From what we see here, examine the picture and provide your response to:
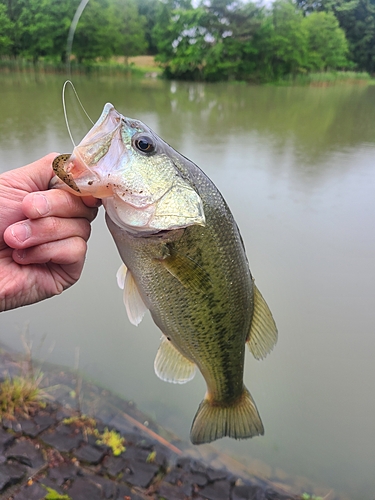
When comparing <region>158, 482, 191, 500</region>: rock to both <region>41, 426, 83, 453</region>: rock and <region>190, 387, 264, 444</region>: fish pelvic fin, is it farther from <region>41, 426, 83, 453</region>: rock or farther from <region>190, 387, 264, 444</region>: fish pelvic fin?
<region>190, 387, 264, 444</region>: fish pelvic fin

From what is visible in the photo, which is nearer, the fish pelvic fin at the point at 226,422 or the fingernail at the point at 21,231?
the fingernail at the point at 21,231

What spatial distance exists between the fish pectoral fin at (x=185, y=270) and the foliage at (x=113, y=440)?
1675mm

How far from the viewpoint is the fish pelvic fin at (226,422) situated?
4.98ft

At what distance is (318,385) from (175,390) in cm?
128

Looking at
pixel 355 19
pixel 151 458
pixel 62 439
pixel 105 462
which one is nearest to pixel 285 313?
pixel 151 458

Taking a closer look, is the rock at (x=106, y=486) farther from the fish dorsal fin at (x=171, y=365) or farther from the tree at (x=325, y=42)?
the tree at (x=325, y=42)

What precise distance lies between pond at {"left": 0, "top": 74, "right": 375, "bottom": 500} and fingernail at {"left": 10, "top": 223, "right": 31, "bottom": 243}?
557mm

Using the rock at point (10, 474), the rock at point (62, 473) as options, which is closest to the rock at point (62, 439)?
the rock at point (62, 473)

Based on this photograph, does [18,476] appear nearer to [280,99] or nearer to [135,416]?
[135,416]

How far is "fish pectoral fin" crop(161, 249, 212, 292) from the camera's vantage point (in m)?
1.13

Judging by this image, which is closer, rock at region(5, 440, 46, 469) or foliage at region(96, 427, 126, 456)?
rock at region(5, 440, 46, 469)

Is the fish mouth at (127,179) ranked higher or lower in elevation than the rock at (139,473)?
higher

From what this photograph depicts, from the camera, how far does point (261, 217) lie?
550cm

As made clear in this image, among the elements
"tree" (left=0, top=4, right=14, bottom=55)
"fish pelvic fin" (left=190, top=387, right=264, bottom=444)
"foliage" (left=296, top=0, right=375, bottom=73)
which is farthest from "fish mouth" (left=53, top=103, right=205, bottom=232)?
"foliage" (left=296, top=0, right=375, bottom=73)
